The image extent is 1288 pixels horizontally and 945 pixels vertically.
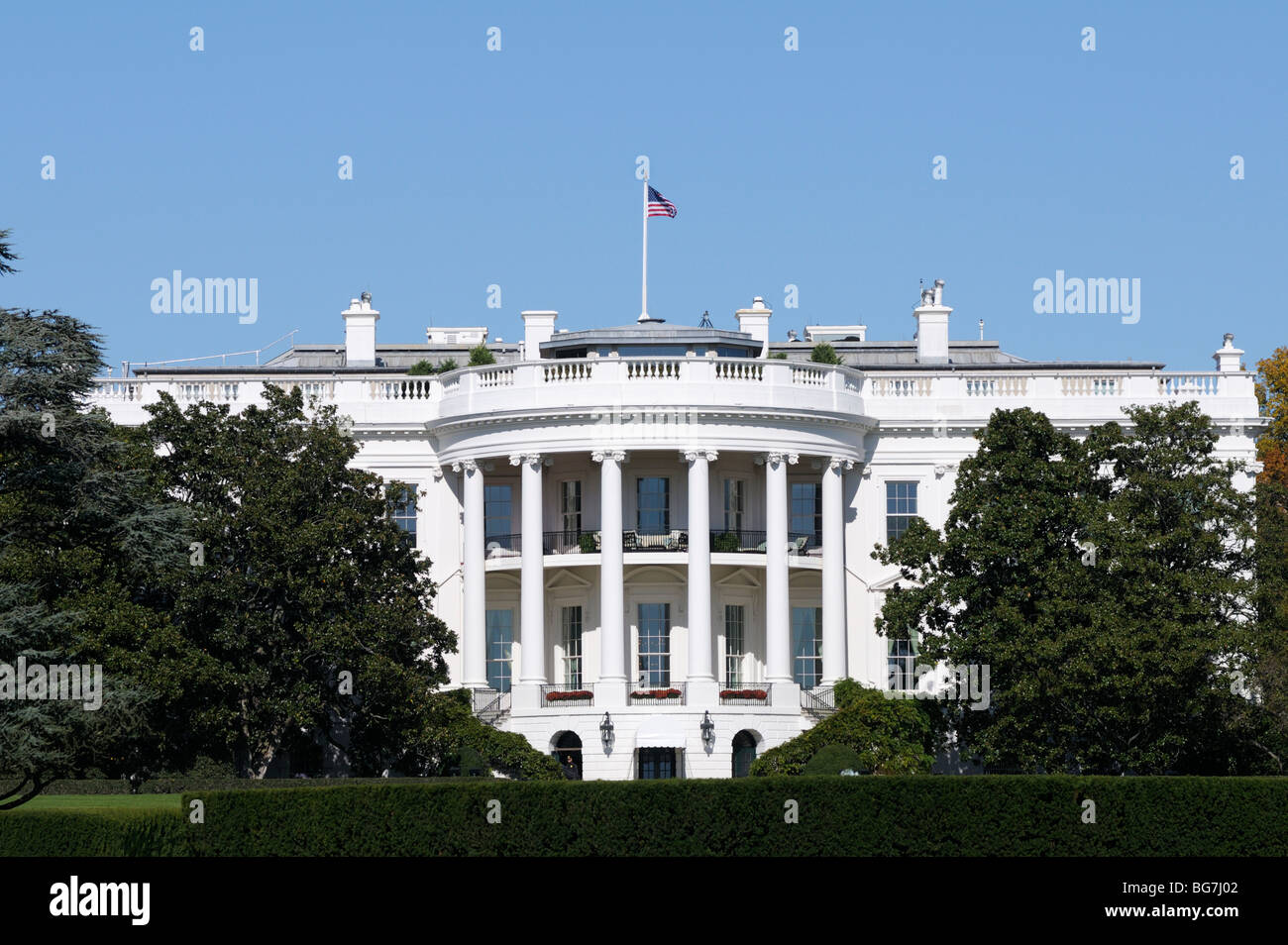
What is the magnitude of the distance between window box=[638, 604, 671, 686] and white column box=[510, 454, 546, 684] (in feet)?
11.1

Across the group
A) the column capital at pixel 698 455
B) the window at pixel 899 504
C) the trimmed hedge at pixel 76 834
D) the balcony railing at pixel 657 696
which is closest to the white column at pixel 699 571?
the column capital at pixel 698 455

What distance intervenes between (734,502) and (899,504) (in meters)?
5.46

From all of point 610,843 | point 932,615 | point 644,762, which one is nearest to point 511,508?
point 644,762

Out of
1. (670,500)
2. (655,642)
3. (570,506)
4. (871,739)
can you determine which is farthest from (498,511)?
(871,739)

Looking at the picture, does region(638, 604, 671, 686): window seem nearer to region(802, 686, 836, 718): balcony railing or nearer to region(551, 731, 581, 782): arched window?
region(551, 731, 581, 782): arched window

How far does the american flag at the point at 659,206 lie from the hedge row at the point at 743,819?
29.4 meters

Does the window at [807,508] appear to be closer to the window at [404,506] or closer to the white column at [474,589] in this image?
the white column at [474,589]

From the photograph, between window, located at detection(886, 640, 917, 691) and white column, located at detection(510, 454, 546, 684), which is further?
window, located at detection(886, 640, 917, 691)

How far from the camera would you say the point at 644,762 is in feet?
244

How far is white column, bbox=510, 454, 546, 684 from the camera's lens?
75062 mm

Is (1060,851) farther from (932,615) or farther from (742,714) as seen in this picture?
(742,714)

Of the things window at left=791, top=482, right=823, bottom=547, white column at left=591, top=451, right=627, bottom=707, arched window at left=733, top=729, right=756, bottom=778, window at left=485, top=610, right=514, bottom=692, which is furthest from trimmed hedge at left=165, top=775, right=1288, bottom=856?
window at left=791, top=482, right=823, bottom=547

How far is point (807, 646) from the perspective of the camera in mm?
78875
